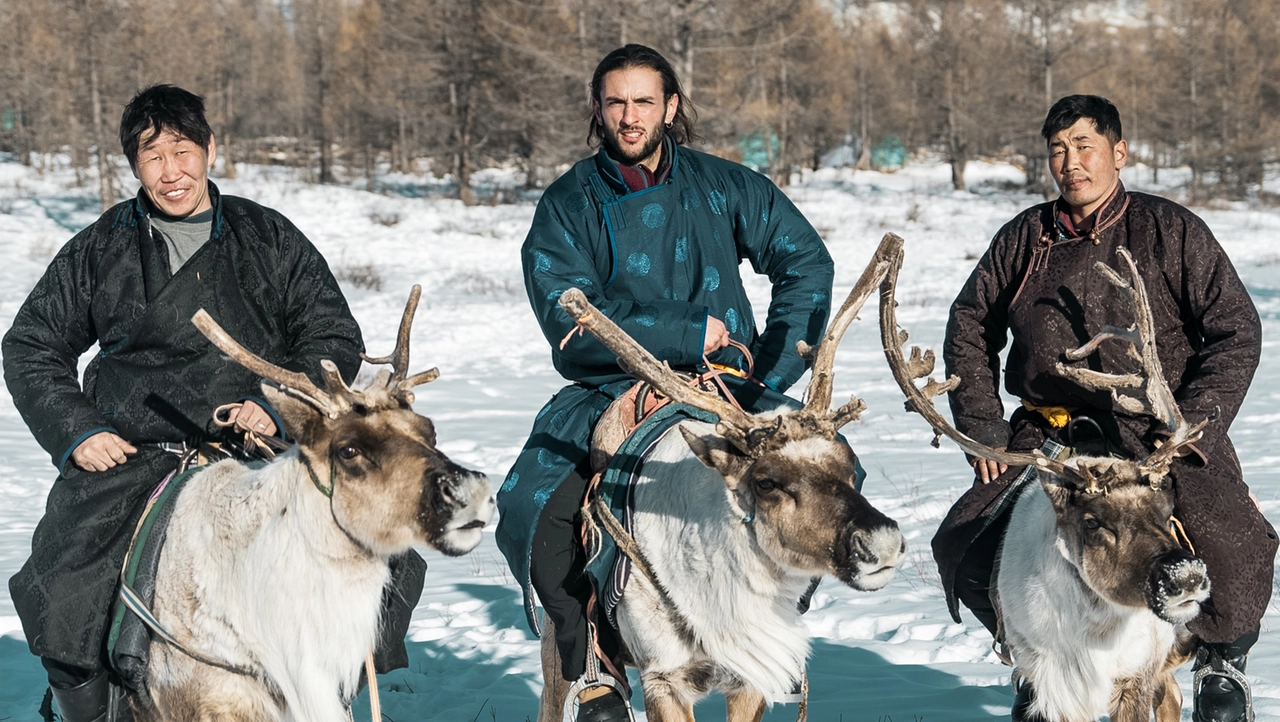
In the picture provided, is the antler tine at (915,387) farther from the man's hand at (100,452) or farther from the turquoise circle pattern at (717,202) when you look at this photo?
the man's hand at (100,452)

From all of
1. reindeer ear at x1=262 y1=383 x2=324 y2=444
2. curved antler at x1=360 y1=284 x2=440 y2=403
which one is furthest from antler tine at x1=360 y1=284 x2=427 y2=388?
reindeer ear at x1=262 y1=383 x2=324 y2=444

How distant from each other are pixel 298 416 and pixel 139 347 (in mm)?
1053

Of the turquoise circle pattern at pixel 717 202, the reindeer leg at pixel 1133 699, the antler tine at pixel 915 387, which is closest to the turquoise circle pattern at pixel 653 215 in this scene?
the turquoise circle pattern at pixel 717 202

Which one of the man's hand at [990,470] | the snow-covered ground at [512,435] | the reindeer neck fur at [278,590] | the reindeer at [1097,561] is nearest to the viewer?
the reindeer neck fur at [278,590]

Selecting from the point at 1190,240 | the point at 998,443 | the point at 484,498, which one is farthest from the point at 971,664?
the point at 484,498

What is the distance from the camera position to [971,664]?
5.75m

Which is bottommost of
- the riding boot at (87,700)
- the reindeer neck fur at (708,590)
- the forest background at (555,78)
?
the riding boot at (87,700)

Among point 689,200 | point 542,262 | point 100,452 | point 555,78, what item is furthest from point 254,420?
point 555,78

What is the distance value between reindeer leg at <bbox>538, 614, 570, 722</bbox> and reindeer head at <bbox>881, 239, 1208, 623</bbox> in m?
1.71

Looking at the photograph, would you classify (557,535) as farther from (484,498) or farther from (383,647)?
(484,498)

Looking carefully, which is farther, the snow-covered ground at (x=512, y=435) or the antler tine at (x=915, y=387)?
the snow-covered ground at (x=512, y=435)

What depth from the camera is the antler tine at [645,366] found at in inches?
141

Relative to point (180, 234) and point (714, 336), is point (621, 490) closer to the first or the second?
point (714, 336)

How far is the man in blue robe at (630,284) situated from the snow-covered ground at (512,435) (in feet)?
4.94
